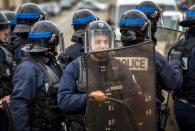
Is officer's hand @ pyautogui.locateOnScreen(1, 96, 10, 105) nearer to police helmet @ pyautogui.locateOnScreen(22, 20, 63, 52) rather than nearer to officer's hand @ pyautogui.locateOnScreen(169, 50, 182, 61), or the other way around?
police helmet @ pyautogui.locateOnScreen(22, 20, 63, 52)

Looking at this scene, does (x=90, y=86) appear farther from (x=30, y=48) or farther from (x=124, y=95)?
(x=30, y=48)

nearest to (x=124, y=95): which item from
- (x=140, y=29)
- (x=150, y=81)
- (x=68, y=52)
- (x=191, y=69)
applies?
(x=150, y=81)

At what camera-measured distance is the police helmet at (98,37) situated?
15.9 feet

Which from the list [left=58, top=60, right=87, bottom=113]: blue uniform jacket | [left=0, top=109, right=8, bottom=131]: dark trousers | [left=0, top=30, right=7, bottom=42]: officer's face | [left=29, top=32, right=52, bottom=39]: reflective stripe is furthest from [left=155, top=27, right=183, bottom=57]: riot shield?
[left=58, top=60, right=87, bottom=113]: blue uniform jacket

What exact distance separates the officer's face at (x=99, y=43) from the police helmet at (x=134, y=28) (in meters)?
0.49

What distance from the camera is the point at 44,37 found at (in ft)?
18.1

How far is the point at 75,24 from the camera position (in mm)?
6883

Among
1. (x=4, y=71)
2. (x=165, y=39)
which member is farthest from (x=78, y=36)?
(x=165, y=39)

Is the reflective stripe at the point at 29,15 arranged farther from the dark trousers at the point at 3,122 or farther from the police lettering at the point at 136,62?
the police lettering at the point at 136,62

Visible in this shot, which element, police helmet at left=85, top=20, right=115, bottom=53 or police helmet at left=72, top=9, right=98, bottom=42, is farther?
police helmet at left=72, top=9, right=98, bottom=42

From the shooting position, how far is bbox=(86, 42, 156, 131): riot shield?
4.50 m

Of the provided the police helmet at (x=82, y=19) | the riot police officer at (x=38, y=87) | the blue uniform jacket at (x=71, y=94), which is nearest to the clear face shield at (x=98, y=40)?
the blue uniform jacket at (x=71, y=94)

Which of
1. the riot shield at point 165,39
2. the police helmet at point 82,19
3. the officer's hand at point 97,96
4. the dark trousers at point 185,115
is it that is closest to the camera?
the officer's hand at point 97,96

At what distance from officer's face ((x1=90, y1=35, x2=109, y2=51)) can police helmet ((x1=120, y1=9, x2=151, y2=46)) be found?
0.49 m
